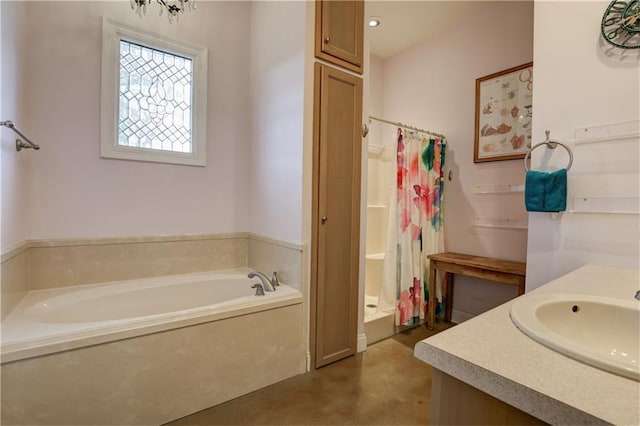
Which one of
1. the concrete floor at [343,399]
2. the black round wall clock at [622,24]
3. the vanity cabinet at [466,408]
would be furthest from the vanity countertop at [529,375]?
the black round wall clock at [622,24]

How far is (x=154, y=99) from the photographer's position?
2.35 m

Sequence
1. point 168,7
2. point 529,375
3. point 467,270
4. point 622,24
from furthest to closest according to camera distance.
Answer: point 467,270 < point 168,7 < point 622,24 < point 529,375

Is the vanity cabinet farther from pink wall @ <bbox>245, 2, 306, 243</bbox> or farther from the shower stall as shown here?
the shower stall

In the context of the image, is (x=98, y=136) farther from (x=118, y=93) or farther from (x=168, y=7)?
(x=168, y=7)

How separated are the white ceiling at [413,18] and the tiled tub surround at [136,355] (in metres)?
2.33

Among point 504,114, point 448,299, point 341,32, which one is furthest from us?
point 448,299

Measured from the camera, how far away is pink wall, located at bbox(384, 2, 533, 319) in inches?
101

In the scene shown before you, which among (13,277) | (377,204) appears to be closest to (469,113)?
(377,204)

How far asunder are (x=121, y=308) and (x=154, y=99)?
153cm

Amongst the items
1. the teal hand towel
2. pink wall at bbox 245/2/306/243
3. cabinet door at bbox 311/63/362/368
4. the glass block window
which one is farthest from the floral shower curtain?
the glass block window

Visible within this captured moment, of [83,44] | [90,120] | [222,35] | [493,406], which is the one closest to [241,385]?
[493,406]

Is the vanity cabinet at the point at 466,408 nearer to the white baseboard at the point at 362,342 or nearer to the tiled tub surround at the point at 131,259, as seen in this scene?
the tiled tub surround at the point at 131,259

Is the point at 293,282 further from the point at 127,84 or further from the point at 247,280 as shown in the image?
the point at 127,84

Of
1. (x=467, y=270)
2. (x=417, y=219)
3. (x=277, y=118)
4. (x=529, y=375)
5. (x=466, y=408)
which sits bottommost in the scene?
(x=467, y=270)
